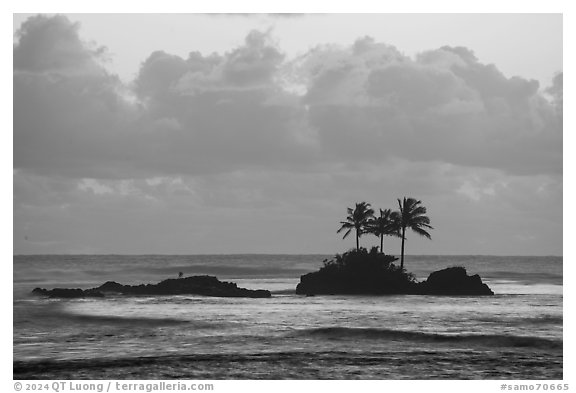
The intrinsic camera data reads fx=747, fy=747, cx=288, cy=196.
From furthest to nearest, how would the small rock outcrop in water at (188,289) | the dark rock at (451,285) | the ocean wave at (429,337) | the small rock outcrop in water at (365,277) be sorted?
1. the small rock outcrop in water at (188,289)
2. the dark rock at (451,285)
3. the small rock outcrop in water at (365,277)
4. the ocean wave at (429,337)

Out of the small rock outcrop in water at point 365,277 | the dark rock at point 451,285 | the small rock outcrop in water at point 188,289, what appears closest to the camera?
the small rock outcrop in water at point 365,277

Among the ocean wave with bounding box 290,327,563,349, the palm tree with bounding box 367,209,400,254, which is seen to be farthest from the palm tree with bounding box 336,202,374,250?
the ocean wave with bounding box 290,327,563,349

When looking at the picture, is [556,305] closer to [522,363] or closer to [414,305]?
[414,305]

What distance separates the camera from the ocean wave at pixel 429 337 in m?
33.9

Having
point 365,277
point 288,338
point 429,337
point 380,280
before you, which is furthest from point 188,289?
point 429,337

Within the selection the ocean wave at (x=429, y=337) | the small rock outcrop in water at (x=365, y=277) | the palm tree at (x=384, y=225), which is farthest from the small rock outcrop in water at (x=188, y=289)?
the ocean wave at (x=429, y=337)

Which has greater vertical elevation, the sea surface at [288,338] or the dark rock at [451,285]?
the dark rock at [451,285]

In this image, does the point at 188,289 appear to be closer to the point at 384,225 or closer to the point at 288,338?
the point at 384,225

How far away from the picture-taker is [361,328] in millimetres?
38531

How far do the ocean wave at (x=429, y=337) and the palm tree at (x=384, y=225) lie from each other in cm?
2425

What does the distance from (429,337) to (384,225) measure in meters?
27.2

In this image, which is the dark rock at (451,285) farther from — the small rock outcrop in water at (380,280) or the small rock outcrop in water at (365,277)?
the small rock outcrop in water at (365,277)

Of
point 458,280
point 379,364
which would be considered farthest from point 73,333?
point 458,280

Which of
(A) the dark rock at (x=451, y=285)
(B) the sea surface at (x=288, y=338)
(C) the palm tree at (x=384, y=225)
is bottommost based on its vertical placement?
(B) the sea surface at (x=288, y=338)
